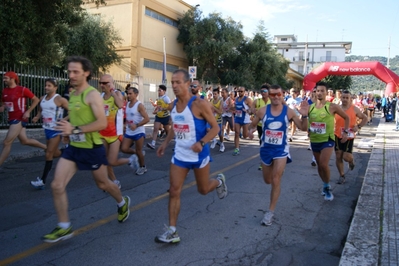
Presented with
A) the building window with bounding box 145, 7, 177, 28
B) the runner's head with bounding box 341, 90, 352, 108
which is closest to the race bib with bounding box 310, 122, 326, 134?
the runner's head with bounding box 341, 90, 352, 108

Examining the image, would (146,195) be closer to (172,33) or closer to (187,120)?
(187,120)

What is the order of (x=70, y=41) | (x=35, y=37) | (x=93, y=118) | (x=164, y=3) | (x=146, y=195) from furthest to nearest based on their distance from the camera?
(x=164, y=3) < (x=70, y=41) < (x=35, y=37) < (x=146, y=195) < (x=93, y=118)

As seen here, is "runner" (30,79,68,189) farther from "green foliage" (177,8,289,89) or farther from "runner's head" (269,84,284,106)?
"green foliage" (177,8,289,89)

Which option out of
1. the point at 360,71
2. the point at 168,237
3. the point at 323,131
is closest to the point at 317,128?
the point at 323,131

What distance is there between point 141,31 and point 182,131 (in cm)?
2600

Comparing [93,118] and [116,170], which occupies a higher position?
[93,118]

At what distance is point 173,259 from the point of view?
3.83 m

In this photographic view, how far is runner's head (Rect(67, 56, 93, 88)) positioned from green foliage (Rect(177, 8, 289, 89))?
28.6 meters

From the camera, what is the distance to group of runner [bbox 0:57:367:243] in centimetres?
414

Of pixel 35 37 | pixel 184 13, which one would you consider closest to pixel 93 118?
pixel 35 37

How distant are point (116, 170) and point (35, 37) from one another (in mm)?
7919

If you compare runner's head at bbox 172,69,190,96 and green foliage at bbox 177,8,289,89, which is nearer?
runner's head at bbox 172,69,190,96

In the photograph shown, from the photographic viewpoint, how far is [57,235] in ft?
13.3

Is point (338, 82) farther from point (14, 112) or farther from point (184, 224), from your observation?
point (184, 224)
